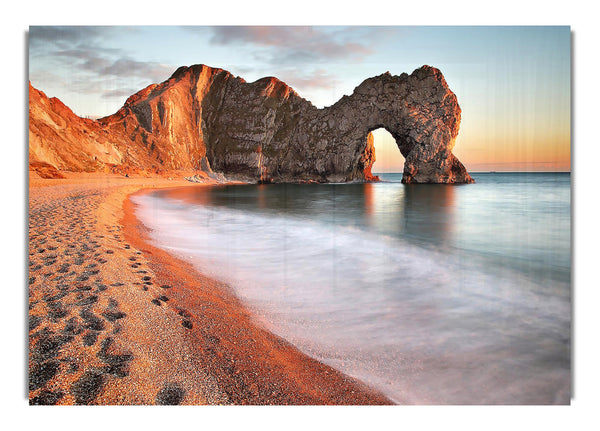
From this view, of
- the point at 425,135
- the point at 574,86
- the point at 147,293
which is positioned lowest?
the point at 147,293

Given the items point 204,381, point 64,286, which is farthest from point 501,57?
point 64,286

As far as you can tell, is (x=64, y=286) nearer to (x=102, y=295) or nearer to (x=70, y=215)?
(x=102, y=295)

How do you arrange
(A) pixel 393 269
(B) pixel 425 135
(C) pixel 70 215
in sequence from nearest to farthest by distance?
(A) pixel 393 269
(C) pixel 70 215
(B) pixel 425 135

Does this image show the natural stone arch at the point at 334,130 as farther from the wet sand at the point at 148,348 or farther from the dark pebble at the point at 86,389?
the dark pebble at the point at 86,389

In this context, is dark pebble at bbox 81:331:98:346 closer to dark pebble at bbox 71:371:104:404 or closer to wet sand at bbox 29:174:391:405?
wet sand at bbox 29:174:391:405

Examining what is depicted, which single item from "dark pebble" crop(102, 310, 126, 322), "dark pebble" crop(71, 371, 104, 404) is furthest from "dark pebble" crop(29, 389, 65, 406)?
"dark pebble" crop(102, 310, 126, 322)

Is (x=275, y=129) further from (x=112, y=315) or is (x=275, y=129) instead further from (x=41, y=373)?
(x=41, y=373)
